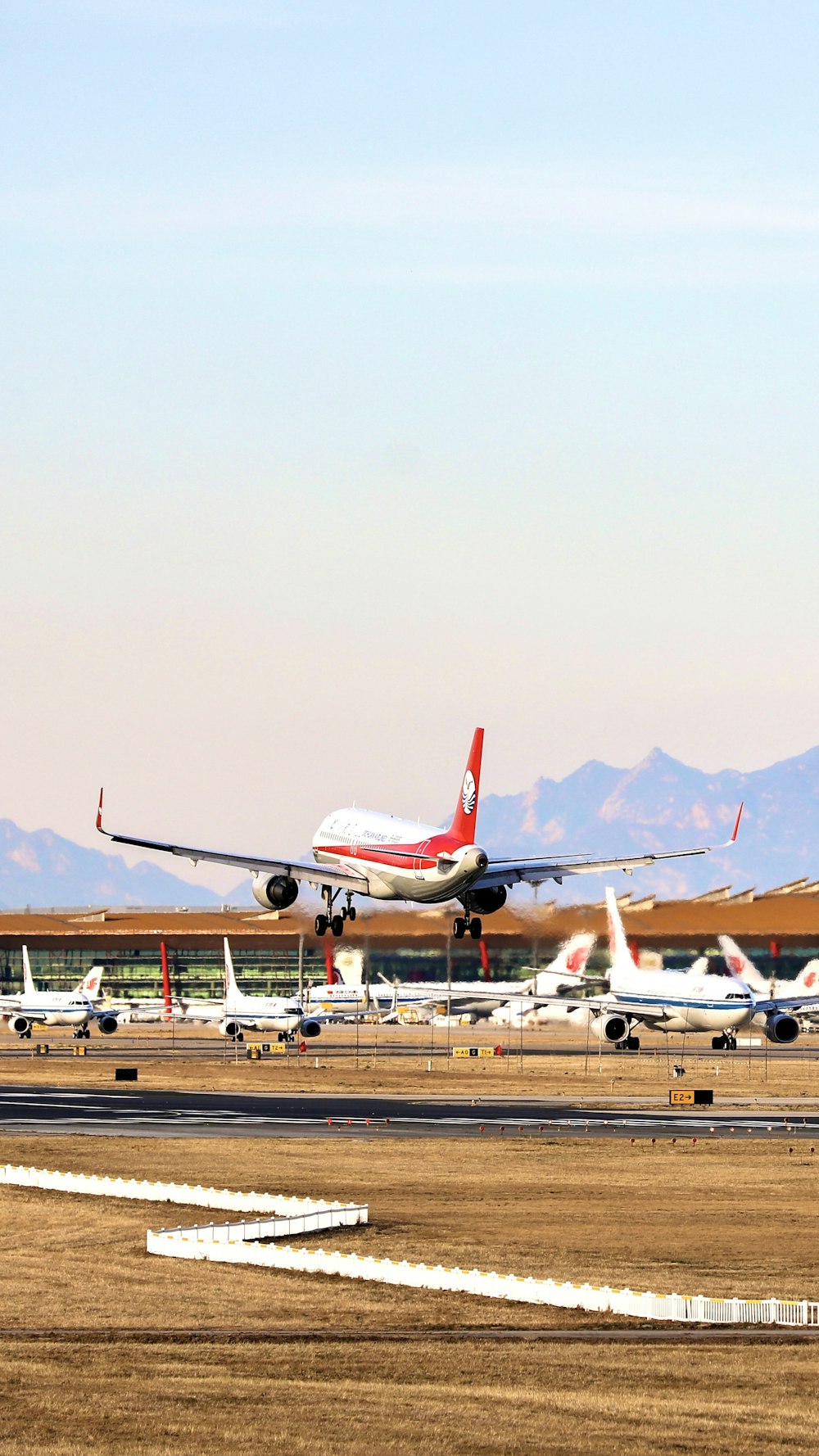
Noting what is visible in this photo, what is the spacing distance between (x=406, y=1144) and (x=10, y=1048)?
311 ft

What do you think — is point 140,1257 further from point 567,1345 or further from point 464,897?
point 464,897

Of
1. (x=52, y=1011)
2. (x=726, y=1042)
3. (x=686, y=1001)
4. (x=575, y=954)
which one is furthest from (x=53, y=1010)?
(x=726, y=1042)

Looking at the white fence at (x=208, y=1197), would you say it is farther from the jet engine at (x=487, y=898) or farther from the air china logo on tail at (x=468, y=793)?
the jet engine at (x=487, y=898)

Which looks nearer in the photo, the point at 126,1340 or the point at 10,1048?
Answer: the point at 126,1340

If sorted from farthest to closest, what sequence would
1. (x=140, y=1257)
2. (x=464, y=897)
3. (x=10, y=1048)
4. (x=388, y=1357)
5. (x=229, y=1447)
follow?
(x=10, y=1048), (x=464, y=897), (x=140, y=1257), (x=388, y=1357), (x=229, y=1447)

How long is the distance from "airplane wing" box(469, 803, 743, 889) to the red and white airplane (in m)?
0.06

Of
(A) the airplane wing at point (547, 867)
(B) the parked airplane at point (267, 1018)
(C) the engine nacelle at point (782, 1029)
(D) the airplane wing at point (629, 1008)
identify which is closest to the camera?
(A) the airplane wing at point (547, 867)

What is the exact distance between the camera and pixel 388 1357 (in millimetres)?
39844

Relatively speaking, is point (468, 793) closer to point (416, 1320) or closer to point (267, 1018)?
point (416, 1320)

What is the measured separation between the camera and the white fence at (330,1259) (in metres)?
44.1

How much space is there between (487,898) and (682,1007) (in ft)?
225

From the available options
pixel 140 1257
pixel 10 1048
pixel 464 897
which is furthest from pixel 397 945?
pixel 140 1257

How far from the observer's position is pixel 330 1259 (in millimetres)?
51281

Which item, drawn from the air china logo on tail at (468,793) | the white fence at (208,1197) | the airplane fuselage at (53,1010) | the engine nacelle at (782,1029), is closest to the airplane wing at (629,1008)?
the engine nacelle at (782,1029)
